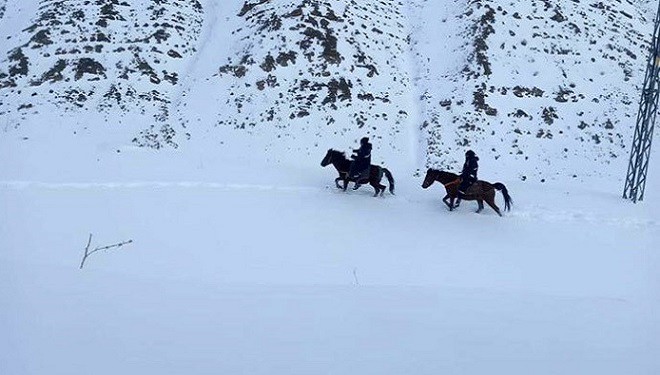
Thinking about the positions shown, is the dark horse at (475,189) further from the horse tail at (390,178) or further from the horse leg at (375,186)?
the horse leg at (375,186)

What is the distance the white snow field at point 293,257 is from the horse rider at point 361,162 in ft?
2.23

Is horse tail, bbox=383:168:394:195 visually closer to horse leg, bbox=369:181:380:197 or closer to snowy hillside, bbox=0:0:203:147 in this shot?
horse leg, bbox=369:181:380:197

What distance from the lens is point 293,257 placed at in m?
11.0

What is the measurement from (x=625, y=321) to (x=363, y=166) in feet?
30.6

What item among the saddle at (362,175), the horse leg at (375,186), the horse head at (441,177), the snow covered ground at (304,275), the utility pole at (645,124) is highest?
the utility pole at (645,124)

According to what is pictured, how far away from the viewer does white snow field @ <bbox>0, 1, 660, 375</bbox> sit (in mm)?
4254

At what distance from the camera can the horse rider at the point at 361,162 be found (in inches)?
Answer: 563

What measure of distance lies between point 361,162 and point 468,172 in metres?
2.75

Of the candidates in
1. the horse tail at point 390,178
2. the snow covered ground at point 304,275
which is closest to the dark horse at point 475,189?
the snow covered ground at point 304,275

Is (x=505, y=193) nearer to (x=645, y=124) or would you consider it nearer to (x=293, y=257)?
(x=645, y=124)

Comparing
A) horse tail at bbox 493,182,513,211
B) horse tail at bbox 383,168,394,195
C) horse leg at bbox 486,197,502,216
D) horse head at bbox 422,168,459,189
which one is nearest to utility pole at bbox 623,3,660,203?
horse tail at bbox 493,182,513,211

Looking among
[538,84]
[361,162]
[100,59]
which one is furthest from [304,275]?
[100,59]

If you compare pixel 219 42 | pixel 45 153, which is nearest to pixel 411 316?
pixel 45 153

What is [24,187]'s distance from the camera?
13.6 m
